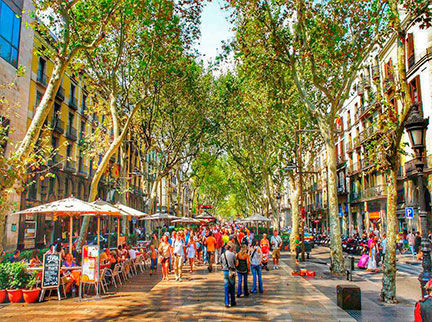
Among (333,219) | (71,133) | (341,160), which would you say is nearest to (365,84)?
(341,160)

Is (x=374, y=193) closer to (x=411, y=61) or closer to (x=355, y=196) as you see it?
(x=355, y=196)

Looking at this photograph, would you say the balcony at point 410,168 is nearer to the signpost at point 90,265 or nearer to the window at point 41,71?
the signpost at point 90,265

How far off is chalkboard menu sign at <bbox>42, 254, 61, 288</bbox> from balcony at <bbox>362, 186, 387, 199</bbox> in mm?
28404

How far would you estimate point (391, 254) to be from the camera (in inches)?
363

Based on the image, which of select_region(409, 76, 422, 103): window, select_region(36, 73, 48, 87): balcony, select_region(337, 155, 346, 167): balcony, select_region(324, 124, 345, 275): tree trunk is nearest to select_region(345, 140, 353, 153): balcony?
select_region(337, 155, 346, 167): balcony

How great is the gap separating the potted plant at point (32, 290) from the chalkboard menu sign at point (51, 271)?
249 millimetres

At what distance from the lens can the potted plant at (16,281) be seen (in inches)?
372

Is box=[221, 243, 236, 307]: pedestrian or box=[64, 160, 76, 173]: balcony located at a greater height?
box=[64, 160, 76, 173]: balcony

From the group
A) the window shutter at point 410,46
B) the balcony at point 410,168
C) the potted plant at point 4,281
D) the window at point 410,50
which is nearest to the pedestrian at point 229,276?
the potted plant at point 4,281

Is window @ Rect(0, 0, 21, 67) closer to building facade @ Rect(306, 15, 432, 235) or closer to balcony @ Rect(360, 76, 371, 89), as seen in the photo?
building facade @ Rect(306, 15, 432, 235)

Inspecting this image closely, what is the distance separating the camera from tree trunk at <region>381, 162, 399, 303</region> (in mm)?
9117

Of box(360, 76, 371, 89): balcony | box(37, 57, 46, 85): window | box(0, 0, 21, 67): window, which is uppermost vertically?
box(360, 76, 371, 89): balcony

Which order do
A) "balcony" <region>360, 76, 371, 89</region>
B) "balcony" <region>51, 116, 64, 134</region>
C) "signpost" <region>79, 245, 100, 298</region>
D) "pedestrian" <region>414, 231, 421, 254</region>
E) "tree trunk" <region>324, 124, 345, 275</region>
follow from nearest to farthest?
"signpost" <region>79, 245, 100, 298</region>
"tree trunk" <region>324, 124, 345, 275</region>
"pedestrian" <region>414, 231, 421, 254</region>
"balcony" <region>51, 116, 64, 134</region>
"balcony" <region>360, 76, 371, 89</region>

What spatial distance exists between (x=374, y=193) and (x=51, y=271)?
30430 millimetres
